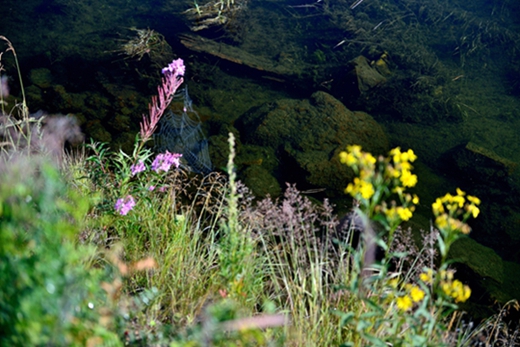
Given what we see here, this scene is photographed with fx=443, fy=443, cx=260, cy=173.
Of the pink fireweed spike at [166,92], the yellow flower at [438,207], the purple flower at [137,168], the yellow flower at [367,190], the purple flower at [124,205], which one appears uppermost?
the yellow flower at [367,190]

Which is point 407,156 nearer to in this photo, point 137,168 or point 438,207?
point 438,207

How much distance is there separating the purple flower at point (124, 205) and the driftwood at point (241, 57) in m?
4.72

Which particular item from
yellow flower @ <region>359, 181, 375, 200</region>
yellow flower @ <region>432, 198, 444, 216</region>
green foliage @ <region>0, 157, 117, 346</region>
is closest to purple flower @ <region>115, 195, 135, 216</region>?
green foliage @ <region>0, 157, 117, 346</region>

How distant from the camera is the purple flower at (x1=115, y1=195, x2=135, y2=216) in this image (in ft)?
9.08

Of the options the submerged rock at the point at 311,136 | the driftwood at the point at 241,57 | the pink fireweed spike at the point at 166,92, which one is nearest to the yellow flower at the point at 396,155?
the pink fireweed spike at the point at 166,92

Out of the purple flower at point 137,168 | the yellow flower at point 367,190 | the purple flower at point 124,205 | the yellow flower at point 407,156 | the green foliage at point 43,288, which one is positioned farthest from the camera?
the purple flower at point 137,168

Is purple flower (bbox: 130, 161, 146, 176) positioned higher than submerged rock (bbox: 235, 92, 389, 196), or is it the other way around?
purple flower (bbox: 130, 161, 146, 176)

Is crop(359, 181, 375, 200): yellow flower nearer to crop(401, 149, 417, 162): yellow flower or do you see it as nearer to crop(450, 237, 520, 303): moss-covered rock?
crop(401, 149, 417, 162): yellow flower

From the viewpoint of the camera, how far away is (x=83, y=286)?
1343 mm

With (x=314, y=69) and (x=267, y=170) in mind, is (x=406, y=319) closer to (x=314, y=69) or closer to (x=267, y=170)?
(x=267, y=170)

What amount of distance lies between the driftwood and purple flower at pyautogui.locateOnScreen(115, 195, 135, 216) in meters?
4.72

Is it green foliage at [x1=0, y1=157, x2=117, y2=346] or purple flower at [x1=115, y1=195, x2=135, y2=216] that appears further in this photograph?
purple flower at [x1=115, y1=195, x2=135, y2=216]

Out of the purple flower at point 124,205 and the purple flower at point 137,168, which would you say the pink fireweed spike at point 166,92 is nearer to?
the purple flower at point 137,168

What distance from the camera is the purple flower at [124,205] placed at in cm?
277
